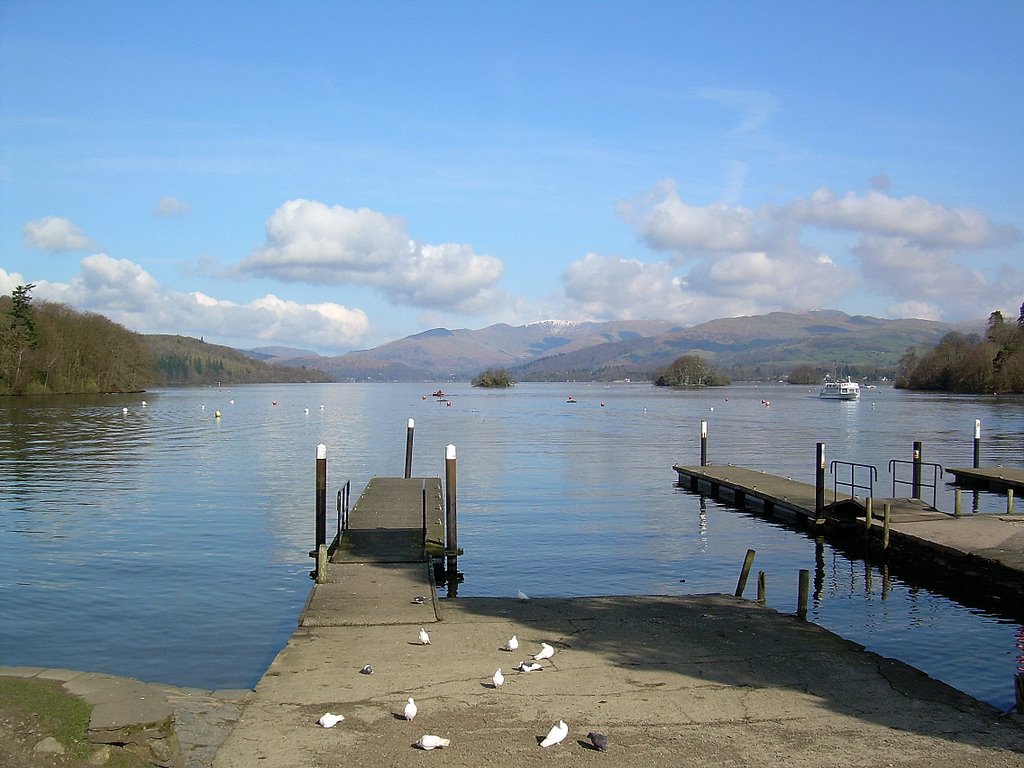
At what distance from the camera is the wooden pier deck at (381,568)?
523 inches

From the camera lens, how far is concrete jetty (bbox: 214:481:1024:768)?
8.06 meters

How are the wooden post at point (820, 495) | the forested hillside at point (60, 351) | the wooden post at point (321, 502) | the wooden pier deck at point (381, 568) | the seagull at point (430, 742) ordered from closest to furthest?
the seagull at point (430, 742) < the wooden pier deck at point (381, 568) < the wooden post at point (321, 502) < the wooden post at point (820, 495) < the forested hillside at point (60, 351)

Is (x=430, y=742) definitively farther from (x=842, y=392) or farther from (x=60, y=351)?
(x=842, y=392)

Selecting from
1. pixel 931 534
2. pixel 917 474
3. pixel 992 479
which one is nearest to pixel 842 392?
pixel 992 479

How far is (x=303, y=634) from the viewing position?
12.3m

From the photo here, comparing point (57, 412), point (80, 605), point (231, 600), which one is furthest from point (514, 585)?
point (57, 412)

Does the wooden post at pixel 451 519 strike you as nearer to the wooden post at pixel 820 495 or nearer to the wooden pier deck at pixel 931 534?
the wooden pier deck at pixel 931 534

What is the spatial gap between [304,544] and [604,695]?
14696 millimetres

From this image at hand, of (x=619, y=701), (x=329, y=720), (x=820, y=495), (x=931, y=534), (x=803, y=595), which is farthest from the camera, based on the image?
(x=820, y=495)

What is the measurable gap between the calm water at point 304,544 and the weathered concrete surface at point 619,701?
9.13 ft

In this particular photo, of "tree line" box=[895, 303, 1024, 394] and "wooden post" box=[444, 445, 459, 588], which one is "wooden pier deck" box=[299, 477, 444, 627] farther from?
"tree line" box=[895, 303, 1024, 394]

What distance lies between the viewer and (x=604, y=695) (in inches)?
378

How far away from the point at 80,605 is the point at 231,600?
8.82 ft

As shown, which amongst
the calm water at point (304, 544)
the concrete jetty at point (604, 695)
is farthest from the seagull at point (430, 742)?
the calm water at point (304, 544)
